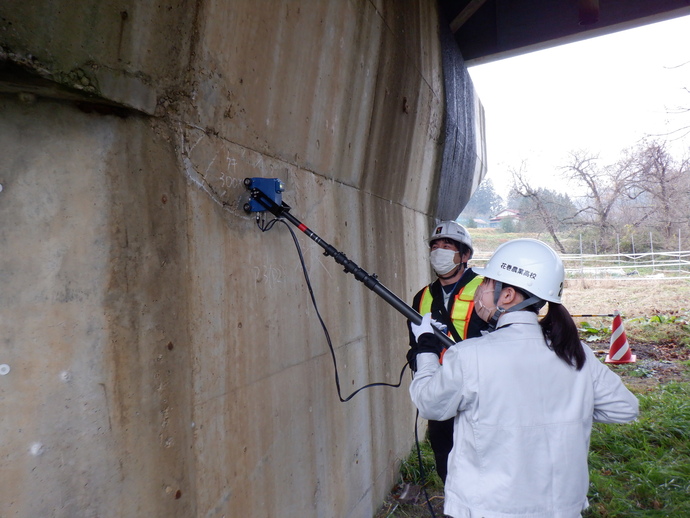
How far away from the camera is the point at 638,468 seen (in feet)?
14.8

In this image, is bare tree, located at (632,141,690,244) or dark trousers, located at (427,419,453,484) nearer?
dark trousers, located at (427,419,453,484)

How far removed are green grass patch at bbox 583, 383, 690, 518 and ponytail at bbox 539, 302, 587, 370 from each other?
2.74 metres

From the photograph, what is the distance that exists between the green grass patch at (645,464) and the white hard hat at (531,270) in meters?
2.83

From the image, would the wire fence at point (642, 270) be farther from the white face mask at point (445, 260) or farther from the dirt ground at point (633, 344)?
the white face mask at point (445, 260)

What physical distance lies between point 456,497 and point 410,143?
11.0 ft

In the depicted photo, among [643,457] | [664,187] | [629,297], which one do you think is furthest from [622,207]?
[643,457]

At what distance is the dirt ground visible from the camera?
3.88 metres

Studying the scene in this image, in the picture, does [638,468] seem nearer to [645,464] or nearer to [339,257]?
[645,464]

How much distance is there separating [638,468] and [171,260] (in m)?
4.72

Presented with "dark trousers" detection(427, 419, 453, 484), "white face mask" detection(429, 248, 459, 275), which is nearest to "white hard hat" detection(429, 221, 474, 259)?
"white face mask" detection(429, 248, 459, 275)

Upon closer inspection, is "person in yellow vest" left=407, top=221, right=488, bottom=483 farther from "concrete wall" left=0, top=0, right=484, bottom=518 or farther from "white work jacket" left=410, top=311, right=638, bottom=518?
"white work jacket" left=410, top=311, right=638, bottom=518

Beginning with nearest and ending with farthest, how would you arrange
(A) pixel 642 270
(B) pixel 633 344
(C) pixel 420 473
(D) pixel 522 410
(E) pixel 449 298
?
(D) pixel 522 410, (E) pixel 449 298, (C) pixel 420 473, (B) pixel 633 344, (A) pixel 642 270

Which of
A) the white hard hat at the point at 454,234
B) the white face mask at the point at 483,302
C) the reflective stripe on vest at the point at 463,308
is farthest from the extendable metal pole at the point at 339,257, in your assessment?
the white hard hat at the point at 454,234

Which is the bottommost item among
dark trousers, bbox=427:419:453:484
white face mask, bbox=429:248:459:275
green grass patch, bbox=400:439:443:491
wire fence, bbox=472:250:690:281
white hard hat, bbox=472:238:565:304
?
green grass patch, bbox=400:439:443:491
